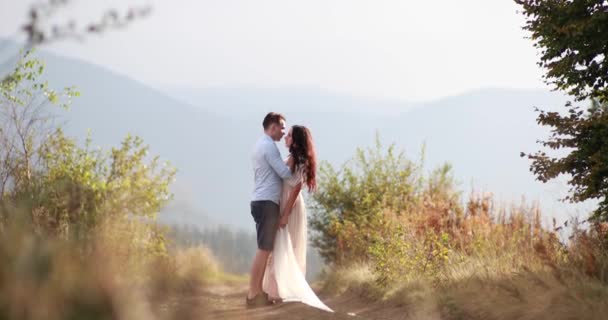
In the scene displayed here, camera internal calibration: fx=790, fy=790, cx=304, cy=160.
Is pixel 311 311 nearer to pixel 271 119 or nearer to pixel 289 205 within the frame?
pixel 289 205

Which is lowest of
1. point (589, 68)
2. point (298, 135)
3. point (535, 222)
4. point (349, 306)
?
point (349, 306)

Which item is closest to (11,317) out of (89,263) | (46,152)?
(89,263)

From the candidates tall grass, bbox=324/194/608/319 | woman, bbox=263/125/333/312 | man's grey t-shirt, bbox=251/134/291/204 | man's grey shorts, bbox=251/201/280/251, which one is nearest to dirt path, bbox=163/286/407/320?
tall grass, bbox=324/194/608/319

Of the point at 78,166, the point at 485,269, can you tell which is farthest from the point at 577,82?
the point at 78,166

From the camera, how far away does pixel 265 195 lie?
10.2m

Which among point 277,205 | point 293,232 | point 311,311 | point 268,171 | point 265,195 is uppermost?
point 268,171

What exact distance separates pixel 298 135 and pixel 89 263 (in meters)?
7.67

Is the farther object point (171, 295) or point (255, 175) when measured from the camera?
point (255, 175)

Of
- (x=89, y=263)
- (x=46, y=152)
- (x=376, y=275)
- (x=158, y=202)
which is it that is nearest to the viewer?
(x=89, y=263)

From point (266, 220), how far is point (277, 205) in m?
0.25

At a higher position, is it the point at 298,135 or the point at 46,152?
the point at 46,152

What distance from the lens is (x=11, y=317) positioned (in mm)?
2496

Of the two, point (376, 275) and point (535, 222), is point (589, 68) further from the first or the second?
point (376, 275)

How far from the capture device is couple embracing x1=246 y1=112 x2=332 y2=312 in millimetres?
10273
